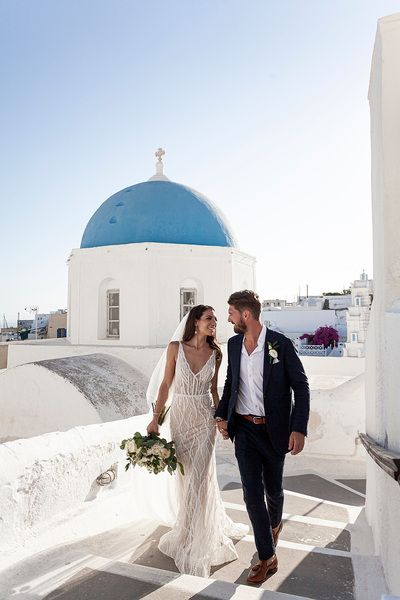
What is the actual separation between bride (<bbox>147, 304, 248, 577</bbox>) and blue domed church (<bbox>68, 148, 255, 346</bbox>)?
20.2 ft

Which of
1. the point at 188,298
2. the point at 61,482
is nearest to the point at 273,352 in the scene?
the point at 61,482

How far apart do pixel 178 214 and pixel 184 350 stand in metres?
7.08

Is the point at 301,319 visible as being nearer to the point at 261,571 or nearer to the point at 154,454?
the point at 154,454

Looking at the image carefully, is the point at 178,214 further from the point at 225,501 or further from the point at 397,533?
the point at 397,533

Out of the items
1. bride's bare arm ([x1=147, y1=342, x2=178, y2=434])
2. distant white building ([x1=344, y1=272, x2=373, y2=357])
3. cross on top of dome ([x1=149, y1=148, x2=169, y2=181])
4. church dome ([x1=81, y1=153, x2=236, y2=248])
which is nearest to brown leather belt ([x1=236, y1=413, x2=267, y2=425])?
bride's bare arm ([x1=147, y1=342, x2=178, y2=434])

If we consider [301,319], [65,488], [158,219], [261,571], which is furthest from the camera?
[301,319]

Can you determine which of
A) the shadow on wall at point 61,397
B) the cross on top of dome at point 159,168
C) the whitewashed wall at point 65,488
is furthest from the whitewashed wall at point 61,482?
the cross on top of dome at point 159,168

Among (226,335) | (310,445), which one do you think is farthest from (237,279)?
(310,445)

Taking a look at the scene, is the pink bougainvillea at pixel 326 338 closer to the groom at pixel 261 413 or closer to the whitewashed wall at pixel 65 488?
the whitewashed wall at pixel 65 488

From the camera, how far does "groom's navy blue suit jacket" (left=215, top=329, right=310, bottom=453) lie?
2639mm

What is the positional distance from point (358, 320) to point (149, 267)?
472 inches

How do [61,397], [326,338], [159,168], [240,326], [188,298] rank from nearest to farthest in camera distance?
[240,326] → [61,397] → [188,298] → [159,168] → [326,338]

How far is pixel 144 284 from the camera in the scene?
30.6 ft

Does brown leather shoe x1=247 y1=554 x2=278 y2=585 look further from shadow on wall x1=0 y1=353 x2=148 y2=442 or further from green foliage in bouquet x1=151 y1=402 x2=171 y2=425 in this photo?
shadow on wall x1=0 y1=353 x2=148 y2=442
